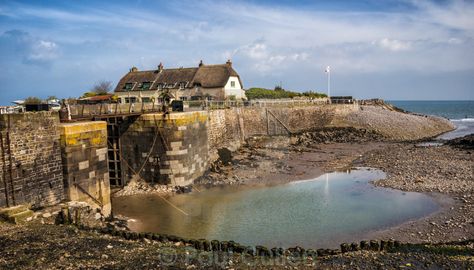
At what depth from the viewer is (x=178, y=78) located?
53344mm

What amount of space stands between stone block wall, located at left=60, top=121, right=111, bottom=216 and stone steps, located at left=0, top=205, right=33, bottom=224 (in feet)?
10.3

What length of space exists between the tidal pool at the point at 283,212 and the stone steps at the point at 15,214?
17.9 feet

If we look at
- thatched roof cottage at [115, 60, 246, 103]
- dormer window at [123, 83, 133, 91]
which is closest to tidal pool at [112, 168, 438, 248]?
thatched roof cottage at [115, 60, 246, 103]

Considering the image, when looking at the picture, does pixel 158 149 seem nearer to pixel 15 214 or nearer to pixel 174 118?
pixel 174 118

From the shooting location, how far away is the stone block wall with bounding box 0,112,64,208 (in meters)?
16.3

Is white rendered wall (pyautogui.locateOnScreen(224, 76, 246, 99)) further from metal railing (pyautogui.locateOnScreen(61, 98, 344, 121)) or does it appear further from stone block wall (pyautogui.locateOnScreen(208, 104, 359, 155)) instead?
metal railing (pyautogui.locateOnScreen(61, 98, 344, 121))

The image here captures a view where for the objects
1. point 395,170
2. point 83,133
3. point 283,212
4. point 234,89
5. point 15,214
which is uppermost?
point 234,89

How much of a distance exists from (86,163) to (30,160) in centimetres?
288

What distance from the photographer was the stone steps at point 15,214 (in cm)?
1515

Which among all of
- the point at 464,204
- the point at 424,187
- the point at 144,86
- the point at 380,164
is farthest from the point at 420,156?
the point at 144,86

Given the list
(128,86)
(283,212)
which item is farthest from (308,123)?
(283,212)

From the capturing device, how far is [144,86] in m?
53.9

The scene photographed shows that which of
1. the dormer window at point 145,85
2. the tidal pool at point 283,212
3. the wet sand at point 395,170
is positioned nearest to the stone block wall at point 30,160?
the tidal pool at point 283,212

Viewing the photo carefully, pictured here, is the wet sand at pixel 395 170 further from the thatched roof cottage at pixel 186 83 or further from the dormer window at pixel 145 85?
the dormer window at pixel 145 85
